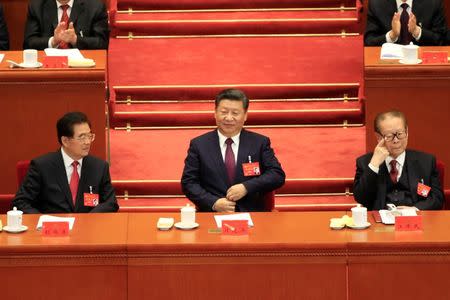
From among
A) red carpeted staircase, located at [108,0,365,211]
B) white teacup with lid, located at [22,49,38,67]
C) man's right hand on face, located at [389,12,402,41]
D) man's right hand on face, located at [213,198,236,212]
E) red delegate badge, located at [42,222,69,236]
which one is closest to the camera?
red delegate badge, located at [42,222,69,236]

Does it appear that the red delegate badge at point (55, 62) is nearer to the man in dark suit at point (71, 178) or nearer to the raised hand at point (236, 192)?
the man in dark suit at point (71, 178)

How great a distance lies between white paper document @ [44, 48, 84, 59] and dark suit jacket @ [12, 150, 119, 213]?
0.99 m

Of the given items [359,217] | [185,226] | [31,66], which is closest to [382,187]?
[359,217]

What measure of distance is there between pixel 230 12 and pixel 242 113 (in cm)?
271

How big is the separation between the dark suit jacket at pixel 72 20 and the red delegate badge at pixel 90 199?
1878 millimetres

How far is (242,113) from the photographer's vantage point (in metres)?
6.35

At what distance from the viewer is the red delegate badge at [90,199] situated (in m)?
6.28

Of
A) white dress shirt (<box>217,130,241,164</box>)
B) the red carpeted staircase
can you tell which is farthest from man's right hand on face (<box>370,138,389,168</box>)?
the red carpeted staircase

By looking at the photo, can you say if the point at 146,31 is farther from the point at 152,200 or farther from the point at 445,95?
the point at 445,95

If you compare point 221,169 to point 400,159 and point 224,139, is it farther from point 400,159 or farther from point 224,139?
point 400,159

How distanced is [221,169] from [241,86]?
6.20 feet

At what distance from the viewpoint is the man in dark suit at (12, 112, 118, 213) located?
625 centimetres

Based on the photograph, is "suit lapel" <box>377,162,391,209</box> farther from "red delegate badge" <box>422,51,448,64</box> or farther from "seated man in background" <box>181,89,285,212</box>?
"red delegate badge" <box>422,51,448,64</box>

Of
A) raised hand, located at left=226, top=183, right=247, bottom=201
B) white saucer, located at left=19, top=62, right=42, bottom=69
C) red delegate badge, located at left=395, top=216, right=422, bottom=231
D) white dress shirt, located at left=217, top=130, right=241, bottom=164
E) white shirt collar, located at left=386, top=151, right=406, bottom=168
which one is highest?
white saucer, located at left=19, top=62, right=42, bottom=69
